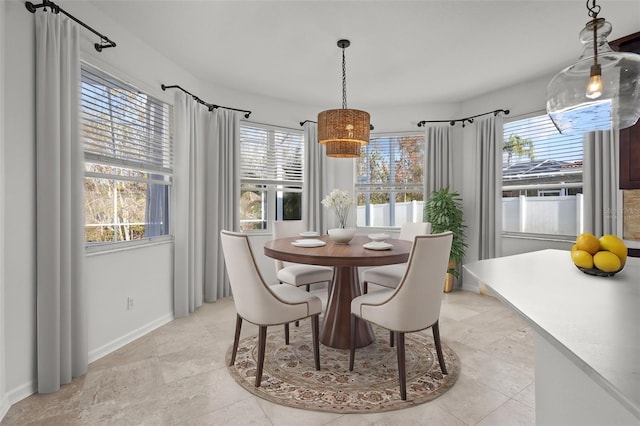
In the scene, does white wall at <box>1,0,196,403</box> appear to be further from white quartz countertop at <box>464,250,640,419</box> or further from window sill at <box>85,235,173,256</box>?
white quartz countertop at <box>464,250,640,419</box>

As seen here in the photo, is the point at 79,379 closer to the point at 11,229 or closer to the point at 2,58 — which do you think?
the point at 11,229

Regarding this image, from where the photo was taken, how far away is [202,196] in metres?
3.82

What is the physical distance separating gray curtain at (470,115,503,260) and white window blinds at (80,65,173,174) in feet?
12.4

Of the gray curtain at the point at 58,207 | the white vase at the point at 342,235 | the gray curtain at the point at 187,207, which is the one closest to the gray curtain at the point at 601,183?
the white vase at the point at 342,235

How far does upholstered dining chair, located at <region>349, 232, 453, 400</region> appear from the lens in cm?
189

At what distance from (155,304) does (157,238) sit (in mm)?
630

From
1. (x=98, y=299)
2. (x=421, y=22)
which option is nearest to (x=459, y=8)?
(x=421, y=22)

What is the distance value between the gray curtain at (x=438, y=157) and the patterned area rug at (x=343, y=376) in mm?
2520

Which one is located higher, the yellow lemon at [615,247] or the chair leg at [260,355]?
the yellow lemon at [615,247]

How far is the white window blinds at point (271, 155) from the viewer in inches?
171

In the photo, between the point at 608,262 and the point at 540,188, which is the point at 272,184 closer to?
the point at 540,188

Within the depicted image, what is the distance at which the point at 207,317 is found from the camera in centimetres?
334

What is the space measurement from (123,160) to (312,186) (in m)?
2.45

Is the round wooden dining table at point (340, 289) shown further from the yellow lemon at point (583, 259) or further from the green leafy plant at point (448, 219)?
the green leafy plant at point (448, 219)
